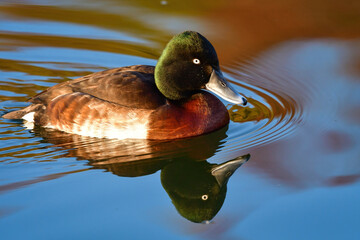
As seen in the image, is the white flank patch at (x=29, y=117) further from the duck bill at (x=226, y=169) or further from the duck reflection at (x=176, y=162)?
the duck bill at (x=226, y=169)

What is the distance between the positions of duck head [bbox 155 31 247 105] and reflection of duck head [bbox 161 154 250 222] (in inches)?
37.2

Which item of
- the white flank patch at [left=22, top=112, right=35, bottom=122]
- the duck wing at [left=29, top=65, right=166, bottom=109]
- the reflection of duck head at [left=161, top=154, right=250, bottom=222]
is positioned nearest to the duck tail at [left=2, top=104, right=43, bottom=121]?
the white flank patch at [left=22, top=112, right=35, bottom=122]

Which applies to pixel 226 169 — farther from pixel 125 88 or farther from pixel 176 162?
pixel 125 88

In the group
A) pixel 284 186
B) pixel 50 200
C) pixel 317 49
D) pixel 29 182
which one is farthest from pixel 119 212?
pixel 317 49

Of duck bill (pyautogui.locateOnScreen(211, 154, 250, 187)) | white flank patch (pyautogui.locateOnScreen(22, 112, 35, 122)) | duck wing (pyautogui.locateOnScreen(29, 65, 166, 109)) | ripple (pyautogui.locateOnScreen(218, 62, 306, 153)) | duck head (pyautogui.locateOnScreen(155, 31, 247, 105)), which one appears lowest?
white flank patch (pyautogui.locateOnScreen(22, 112, 35, 122))

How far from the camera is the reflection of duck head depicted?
4.79m

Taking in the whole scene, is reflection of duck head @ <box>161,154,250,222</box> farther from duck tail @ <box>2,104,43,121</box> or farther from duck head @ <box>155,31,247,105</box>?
duck tail @ <box>2,104,43,121</box>

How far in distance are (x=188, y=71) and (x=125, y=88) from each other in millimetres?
728

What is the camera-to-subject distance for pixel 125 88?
246 inches

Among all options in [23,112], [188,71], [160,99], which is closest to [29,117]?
[23,112]

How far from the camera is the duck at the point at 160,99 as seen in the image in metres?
6.18

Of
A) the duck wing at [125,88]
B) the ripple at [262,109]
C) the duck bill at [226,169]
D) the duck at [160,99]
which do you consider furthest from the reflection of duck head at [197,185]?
the duck wing at [125,88]

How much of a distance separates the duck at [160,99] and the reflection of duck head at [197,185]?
2.30ft

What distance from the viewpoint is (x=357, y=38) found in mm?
8961
